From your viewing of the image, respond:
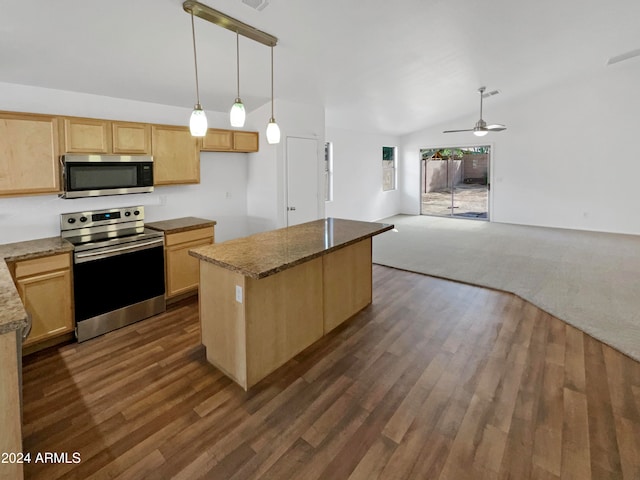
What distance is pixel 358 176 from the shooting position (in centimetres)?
855

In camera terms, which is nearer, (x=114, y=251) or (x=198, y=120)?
(x=198, y=120)

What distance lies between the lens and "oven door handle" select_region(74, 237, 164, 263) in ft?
9.89

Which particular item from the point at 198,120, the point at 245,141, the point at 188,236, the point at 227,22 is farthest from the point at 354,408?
the point at 245,141

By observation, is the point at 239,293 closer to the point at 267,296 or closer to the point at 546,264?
the point at 267,296

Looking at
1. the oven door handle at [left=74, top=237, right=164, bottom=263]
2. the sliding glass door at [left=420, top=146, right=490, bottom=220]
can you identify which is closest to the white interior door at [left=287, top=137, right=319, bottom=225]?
the oven door handle at [left=74, top=237, right=164, bottom=263]

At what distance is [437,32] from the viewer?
3.68 meters

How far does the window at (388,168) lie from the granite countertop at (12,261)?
8.08m

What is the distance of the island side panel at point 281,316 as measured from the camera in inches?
96.7

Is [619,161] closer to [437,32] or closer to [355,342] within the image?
[437,32]

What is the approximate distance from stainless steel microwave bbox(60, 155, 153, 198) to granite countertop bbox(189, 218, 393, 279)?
1.32m

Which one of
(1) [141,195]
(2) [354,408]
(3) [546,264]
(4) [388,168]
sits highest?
(4) [388,168]

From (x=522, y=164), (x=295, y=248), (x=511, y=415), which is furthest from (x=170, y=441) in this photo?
(x=522, y=164)

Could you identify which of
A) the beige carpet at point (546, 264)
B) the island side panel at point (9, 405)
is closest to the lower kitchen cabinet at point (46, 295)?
the island side panel at point (9, 405)

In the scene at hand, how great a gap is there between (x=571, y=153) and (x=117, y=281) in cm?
911
